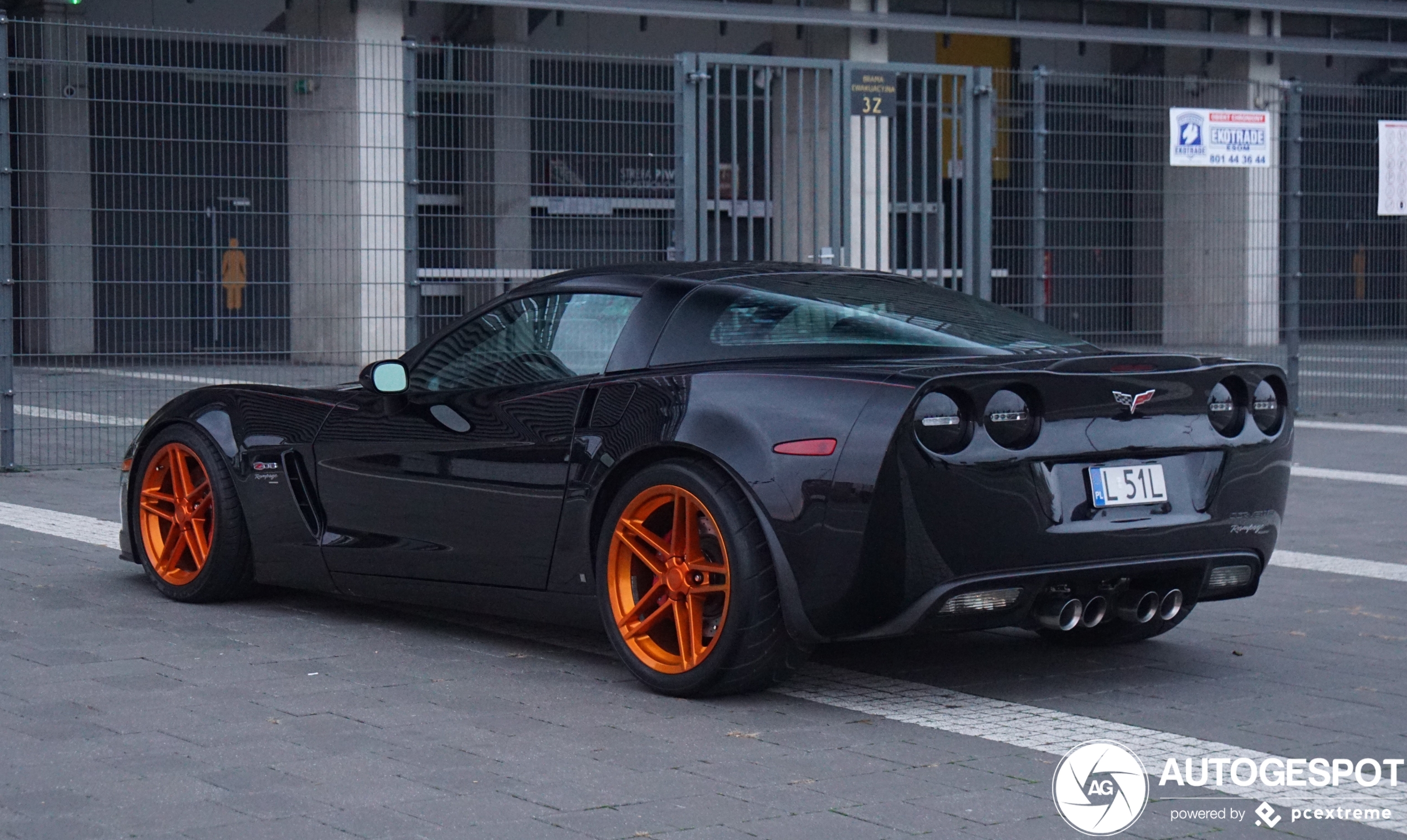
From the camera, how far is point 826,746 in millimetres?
4246

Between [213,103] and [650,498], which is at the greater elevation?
[213,103]

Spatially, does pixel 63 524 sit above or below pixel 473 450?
below

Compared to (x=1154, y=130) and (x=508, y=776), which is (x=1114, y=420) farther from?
(x=1154, y=130)

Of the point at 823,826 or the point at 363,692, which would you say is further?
the point at 363,692

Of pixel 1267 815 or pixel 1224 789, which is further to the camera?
pixel 1224 789

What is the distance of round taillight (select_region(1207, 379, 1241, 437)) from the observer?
16.1ft

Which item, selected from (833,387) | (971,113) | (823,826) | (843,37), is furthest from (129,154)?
(843,37)

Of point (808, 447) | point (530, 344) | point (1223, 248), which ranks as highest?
point (1223, 248)

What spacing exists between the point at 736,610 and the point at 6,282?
285 inches

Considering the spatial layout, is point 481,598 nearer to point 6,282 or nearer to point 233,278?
point 233,278

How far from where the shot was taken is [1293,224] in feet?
46.2

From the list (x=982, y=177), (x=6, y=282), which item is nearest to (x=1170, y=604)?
(x=6, y=282)

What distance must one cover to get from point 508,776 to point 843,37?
64.3 ft

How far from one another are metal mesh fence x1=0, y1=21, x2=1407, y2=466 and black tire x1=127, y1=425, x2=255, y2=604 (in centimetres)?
295
